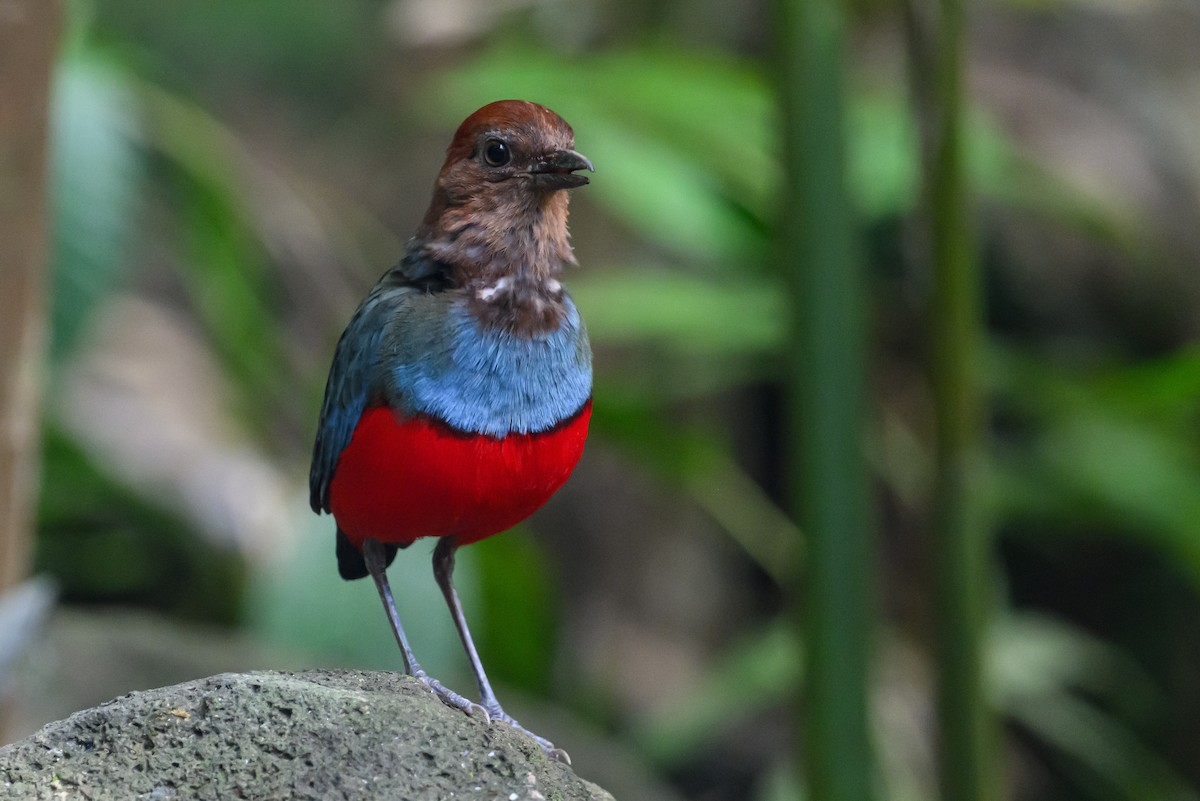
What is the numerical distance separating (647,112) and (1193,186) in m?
2.93

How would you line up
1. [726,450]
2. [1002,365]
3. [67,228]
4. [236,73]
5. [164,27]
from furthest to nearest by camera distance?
[236,73] < [164,27] < [726,450] < [1002,365] < [67,228]

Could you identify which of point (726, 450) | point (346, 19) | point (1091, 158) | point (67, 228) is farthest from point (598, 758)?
point (346, 19)

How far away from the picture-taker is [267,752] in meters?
1.52

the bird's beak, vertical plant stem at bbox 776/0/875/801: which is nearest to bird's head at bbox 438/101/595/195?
the bird's beak

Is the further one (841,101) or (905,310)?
(905,310)

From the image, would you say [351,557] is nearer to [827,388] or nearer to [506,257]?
[506,257]

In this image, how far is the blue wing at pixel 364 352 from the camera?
1749mm

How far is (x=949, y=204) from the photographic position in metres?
2.60

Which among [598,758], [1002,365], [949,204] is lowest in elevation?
[598,758]

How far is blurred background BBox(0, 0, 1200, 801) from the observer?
4012mm

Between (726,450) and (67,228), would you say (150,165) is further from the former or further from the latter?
(726,450)

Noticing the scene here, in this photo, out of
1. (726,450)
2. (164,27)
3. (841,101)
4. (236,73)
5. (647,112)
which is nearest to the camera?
(841,101)

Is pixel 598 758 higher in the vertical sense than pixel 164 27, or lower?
lower

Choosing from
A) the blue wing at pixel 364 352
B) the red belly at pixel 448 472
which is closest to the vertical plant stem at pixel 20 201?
the blue wing at pixel 364 352
